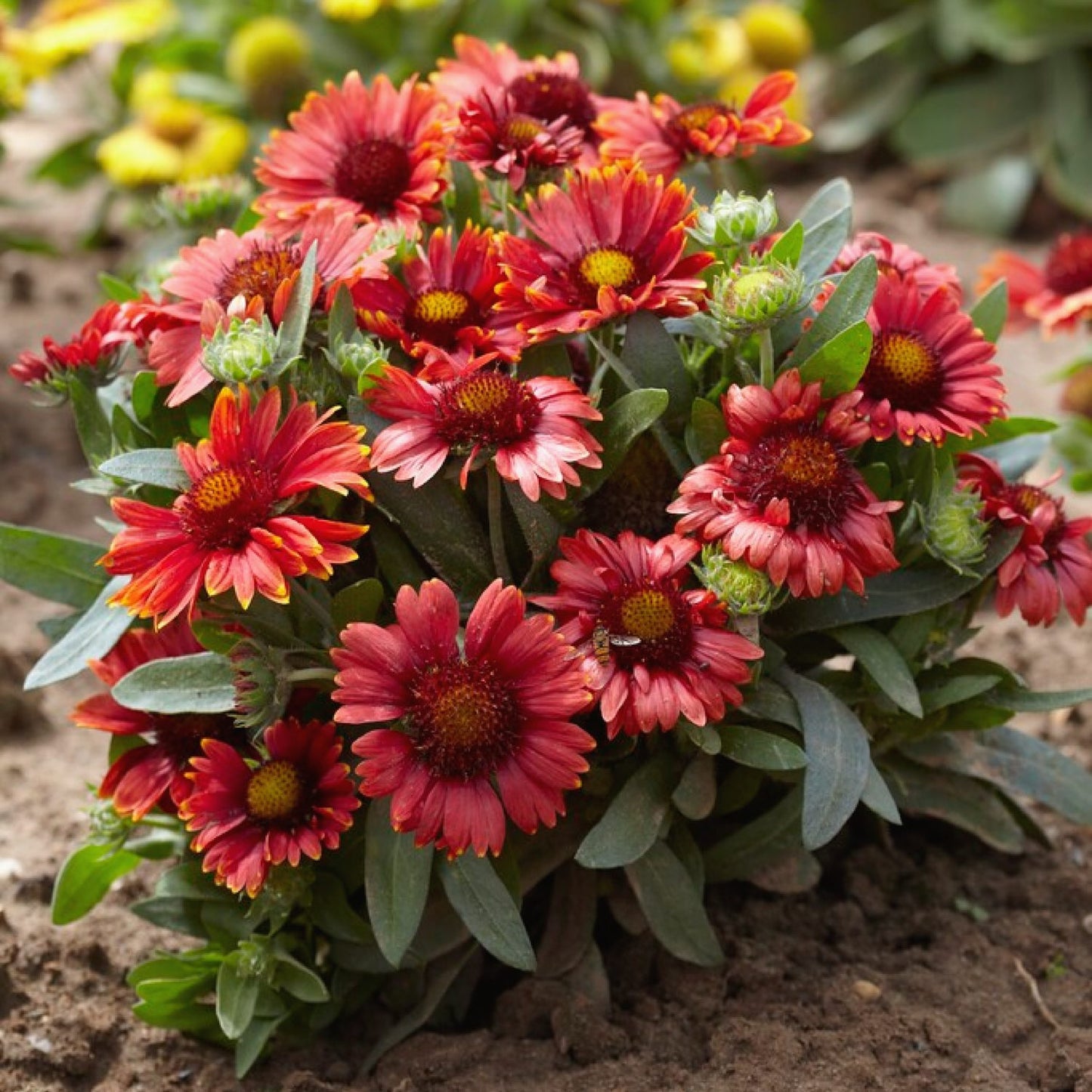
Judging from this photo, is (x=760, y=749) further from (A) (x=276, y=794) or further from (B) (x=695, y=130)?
(B) (x=695, y=130)

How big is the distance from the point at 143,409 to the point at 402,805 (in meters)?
0.54

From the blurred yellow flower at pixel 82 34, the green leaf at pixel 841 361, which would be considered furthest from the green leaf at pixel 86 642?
the blurred yellow flower at pixel 82 34

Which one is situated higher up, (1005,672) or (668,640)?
(668,640)

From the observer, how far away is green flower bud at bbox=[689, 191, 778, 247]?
1.49 metres

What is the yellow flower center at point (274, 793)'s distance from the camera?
4.93 ft

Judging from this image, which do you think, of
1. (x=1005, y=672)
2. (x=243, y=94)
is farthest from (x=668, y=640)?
(x=243, y=94)

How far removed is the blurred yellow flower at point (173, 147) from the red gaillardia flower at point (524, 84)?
68.2 inches

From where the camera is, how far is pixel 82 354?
5.49ft

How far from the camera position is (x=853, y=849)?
6.42 feet

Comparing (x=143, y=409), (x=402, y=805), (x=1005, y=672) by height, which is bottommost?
(x=1005, y=672)

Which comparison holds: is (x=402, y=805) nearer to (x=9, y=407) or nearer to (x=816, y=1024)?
(x=816, y=1024)

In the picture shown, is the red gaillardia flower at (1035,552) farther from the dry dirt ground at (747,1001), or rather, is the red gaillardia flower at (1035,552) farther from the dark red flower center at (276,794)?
the dark red flower center at (276,794)

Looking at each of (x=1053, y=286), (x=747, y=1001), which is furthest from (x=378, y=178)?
(x=1053, y=286)

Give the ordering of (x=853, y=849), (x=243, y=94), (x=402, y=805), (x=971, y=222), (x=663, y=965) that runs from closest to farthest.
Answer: (x=402, y=805), (x=663, y=965), (x=853, y=849), (x=243, y=94), (x=971, y=222)
